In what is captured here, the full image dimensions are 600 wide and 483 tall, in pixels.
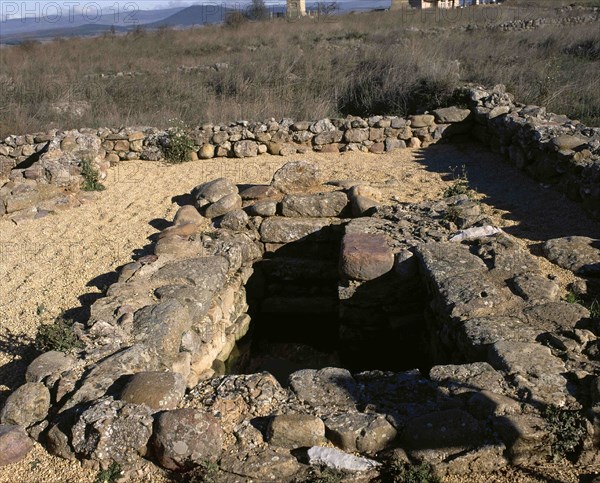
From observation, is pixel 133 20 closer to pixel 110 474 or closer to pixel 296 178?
pixel 296 178

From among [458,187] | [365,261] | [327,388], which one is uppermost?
[458,187]

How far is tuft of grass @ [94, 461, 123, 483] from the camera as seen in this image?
3.48 m

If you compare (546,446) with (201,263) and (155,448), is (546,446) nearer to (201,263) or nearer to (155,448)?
(155,448)

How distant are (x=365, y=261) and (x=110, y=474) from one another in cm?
305

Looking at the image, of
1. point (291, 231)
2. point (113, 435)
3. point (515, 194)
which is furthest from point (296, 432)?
point (515, 194)

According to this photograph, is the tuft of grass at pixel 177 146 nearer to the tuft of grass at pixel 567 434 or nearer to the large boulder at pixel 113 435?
the large boulder at pixel 113 435

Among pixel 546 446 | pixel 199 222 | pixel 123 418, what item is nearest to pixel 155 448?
pixel 123 418

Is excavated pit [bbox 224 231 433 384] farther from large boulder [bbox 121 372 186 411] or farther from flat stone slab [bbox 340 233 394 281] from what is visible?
large boulder [bbox 121 372 186 411]

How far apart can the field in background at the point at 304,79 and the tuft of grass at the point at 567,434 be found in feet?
26.3

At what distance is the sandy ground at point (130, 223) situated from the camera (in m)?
5.07

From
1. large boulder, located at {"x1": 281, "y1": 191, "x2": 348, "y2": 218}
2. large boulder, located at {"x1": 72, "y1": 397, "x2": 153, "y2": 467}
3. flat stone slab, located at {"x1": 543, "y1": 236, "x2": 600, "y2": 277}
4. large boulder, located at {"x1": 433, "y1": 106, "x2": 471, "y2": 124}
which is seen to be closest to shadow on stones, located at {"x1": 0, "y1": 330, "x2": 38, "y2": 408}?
large boulder, located at {"x1": 72, "y1": 397, "x2": 153, "y2": 467}

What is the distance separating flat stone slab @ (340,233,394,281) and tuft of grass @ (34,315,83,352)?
8.12 feet

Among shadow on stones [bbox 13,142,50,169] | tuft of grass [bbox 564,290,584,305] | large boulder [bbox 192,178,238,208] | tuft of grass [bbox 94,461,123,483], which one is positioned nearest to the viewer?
tuft of grass [bbox 94,461,123,483]

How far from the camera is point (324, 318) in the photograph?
712cm
